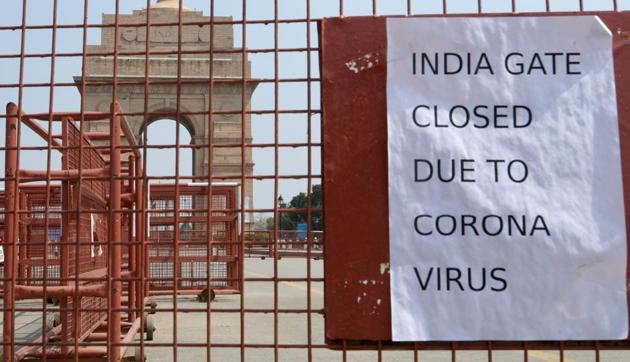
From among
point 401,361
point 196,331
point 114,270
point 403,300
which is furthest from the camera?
point 196,331

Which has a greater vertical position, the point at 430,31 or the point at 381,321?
the point at 430,31

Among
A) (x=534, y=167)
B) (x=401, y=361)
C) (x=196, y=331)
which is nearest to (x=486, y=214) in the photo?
(x=534, y=167)

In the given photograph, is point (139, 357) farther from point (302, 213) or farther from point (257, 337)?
point (257, 337)

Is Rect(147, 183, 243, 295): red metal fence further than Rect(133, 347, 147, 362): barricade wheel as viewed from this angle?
Yes

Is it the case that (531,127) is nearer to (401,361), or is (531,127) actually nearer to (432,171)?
(432,171)

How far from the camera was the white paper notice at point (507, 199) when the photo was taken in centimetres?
386

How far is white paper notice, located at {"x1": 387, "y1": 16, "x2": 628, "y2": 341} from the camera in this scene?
3.86 meters

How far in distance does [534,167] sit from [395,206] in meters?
0.73

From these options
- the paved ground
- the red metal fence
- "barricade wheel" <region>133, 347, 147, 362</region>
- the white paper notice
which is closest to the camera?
the white paper notice

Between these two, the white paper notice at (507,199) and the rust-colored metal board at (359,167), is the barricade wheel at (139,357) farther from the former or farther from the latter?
the white paper notice at (507,199)

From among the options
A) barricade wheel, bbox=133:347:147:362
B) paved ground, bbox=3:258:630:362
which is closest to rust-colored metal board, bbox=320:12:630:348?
paved ground, bbox=3:258:630:362

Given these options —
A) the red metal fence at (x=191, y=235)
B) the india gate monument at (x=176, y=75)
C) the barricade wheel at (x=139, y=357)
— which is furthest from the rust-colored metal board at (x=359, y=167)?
the red metal fence at (x=191, y=235)

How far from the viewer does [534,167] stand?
3895 millimetres

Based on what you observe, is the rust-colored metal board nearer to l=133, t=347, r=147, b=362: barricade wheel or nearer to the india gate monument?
the india gate monument
